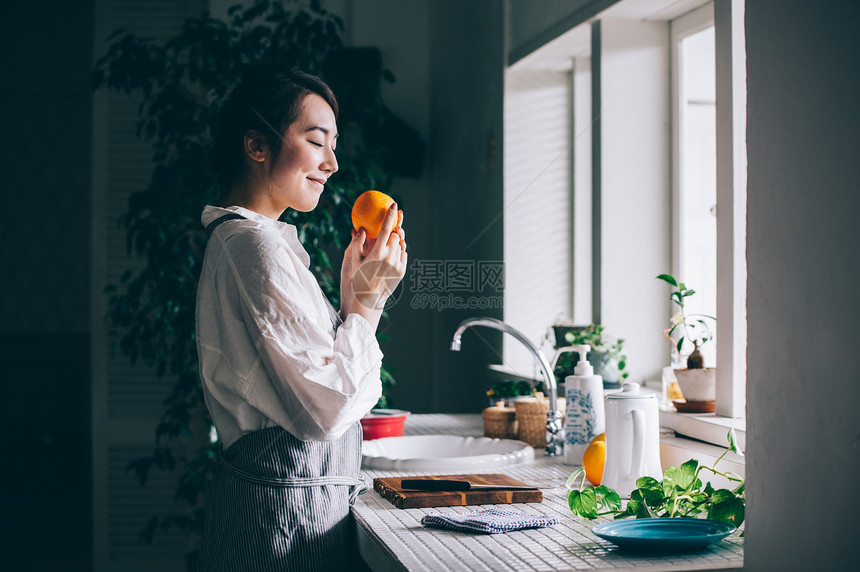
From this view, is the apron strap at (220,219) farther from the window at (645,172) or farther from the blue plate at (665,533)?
the window at (645,172)

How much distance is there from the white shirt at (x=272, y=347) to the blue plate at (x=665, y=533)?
0.30 metres

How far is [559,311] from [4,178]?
3496 mm

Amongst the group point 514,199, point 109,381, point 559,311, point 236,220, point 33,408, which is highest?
point 514,199

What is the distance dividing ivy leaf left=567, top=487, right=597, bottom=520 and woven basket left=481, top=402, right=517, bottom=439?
0.61 metres

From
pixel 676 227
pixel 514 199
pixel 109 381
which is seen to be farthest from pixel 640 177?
pixel 109 381

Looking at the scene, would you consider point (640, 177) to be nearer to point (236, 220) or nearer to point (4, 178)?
point (236, 220)

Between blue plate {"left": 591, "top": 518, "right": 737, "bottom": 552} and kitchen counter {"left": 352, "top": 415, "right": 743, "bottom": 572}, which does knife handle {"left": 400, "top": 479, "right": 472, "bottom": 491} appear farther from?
blue plate {"left": 591, "top": 518, "right": 737, "bottom": 552}

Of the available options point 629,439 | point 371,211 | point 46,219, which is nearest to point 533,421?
point 629,439

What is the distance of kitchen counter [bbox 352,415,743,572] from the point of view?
769mm

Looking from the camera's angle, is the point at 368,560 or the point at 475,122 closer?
the point at 368,560

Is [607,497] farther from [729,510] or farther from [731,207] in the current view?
[731,207]

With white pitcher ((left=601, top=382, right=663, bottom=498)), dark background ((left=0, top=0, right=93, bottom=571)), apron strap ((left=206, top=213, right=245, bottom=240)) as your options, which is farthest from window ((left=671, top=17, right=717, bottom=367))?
dark background ((left=0, top=0, right=93, bottom=571))

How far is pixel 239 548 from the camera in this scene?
0.94 meters

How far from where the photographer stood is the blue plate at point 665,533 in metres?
0.79
